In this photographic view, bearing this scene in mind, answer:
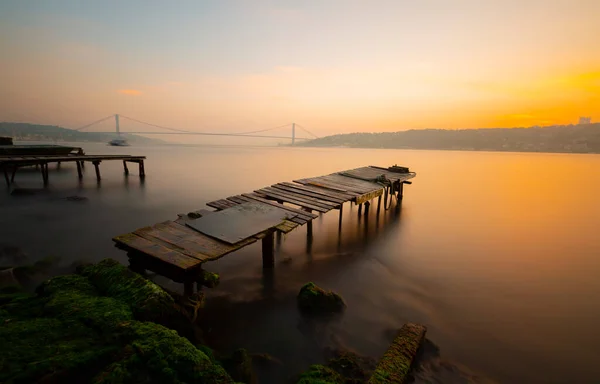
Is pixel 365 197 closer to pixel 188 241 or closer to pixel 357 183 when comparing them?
pixel 357 183

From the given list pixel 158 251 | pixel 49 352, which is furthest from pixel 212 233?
pixel 49 352

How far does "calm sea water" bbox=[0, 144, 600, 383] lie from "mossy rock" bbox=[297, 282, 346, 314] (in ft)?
0.88

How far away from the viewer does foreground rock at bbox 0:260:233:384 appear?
2611mm

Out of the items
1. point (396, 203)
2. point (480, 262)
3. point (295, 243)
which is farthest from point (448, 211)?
point (295, 243)

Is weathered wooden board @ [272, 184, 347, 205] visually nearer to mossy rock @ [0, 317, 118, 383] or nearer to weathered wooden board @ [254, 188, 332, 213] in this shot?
weathered wooden board @ [254, 188, 332, 213]

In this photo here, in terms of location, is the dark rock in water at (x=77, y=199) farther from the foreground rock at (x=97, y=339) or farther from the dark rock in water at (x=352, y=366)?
the dark rock in water at (x=352, y=366)

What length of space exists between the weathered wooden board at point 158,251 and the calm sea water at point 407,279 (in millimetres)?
1674

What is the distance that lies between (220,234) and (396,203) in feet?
51.3

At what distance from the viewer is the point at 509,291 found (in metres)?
8.05

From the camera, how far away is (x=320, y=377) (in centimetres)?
404

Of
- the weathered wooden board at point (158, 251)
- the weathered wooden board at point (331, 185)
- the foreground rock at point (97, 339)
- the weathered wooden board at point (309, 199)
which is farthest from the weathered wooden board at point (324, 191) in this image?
the foreground rock at point (97, 339)

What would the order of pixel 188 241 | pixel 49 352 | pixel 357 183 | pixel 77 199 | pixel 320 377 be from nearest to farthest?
pixel 49 352 < pixel 320 377 < pixel 188 241 < pixel 357 183 < pixel 77 199

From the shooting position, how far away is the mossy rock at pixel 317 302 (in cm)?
623

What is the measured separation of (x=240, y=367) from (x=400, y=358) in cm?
236
